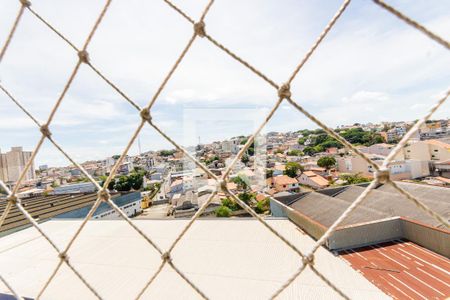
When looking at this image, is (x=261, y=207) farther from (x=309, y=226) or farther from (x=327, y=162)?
(x=327, y=162)

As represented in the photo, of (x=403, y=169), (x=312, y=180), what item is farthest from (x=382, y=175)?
(x=403, y=169)

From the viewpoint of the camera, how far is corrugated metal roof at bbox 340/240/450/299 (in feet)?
8.37

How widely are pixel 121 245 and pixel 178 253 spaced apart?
3.07 feet

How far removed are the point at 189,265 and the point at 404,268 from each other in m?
2.71

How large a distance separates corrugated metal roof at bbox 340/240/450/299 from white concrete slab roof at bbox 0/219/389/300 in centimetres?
54

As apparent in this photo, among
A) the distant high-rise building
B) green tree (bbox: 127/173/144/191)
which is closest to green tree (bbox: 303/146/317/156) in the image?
green tree (bbox: 127/173/144/191)

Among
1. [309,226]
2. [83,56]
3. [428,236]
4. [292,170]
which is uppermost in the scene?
[83,56]

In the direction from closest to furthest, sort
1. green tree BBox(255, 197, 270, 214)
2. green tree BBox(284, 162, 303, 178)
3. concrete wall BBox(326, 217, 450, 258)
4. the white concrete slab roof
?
the white concrete slab roof < concrete wall BBox(326, 217, 450, 258) < green tree BBox(255, 197, 270, 214) < green tree BBox(284, 162, 303, 178)

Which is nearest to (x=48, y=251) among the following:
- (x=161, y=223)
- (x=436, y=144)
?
(x=161, y=223)

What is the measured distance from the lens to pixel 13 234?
14.5 feet

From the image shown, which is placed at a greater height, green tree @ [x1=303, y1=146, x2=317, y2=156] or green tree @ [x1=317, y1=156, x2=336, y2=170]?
green tree @ [x1=303, y1=146, x2=317, y2=156]

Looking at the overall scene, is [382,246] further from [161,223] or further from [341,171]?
[341,171]

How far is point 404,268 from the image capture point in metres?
3.07

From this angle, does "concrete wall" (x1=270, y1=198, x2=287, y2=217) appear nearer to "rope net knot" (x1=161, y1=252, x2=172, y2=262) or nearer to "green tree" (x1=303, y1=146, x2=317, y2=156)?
"rope net knot" (x1=161, y1=252, x2=172, y2=262)
